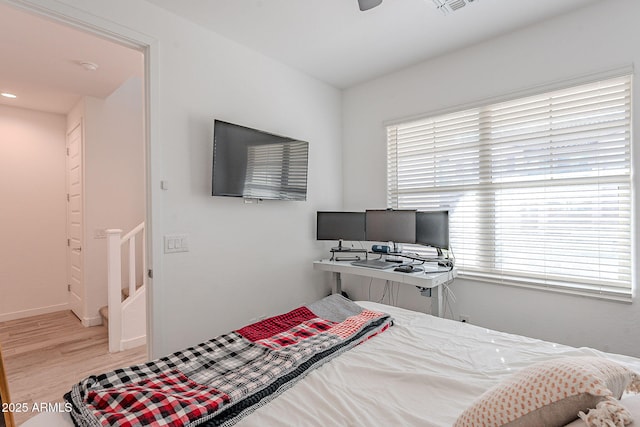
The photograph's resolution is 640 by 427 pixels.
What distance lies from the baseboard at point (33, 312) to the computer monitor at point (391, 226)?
4.24 meters

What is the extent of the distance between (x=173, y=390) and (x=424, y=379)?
2.90 ft

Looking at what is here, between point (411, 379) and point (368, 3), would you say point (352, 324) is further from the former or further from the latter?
point (368, 3)

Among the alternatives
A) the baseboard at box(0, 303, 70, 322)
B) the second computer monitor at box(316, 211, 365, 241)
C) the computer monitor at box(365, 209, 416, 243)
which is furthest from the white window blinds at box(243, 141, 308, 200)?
the baseboard at box(0, 303, 70, 322)

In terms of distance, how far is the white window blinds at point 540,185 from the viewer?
2271 mm

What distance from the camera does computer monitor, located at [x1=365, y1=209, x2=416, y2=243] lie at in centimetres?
295

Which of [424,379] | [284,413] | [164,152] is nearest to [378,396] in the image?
[424,379]

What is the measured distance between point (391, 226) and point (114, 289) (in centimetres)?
271

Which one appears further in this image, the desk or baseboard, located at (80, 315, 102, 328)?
baseboard, located at (80, 315, 102, 328)

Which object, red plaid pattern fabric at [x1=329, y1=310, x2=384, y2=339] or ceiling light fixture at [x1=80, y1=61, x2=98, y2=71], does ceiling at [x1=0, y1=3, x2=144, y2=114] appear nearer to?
ceiling light fixture at [x1=80, y1=61, x2=98, y2=71]

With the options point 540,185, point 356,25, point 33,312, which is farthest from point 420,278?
point 33,312

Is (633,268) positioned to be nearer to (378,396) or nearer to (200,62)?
(378,396)

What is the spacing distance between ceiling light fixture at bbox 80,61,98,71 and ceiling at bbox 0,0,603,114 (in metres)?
0.04

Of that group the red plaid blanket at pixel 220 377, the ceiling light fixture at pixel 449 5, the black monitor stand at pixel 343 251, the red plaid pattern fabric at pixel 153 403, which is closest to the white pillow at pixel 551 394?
the red plaid blanket at pixel 220 377

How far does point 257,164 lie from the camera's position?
9.04 ft
